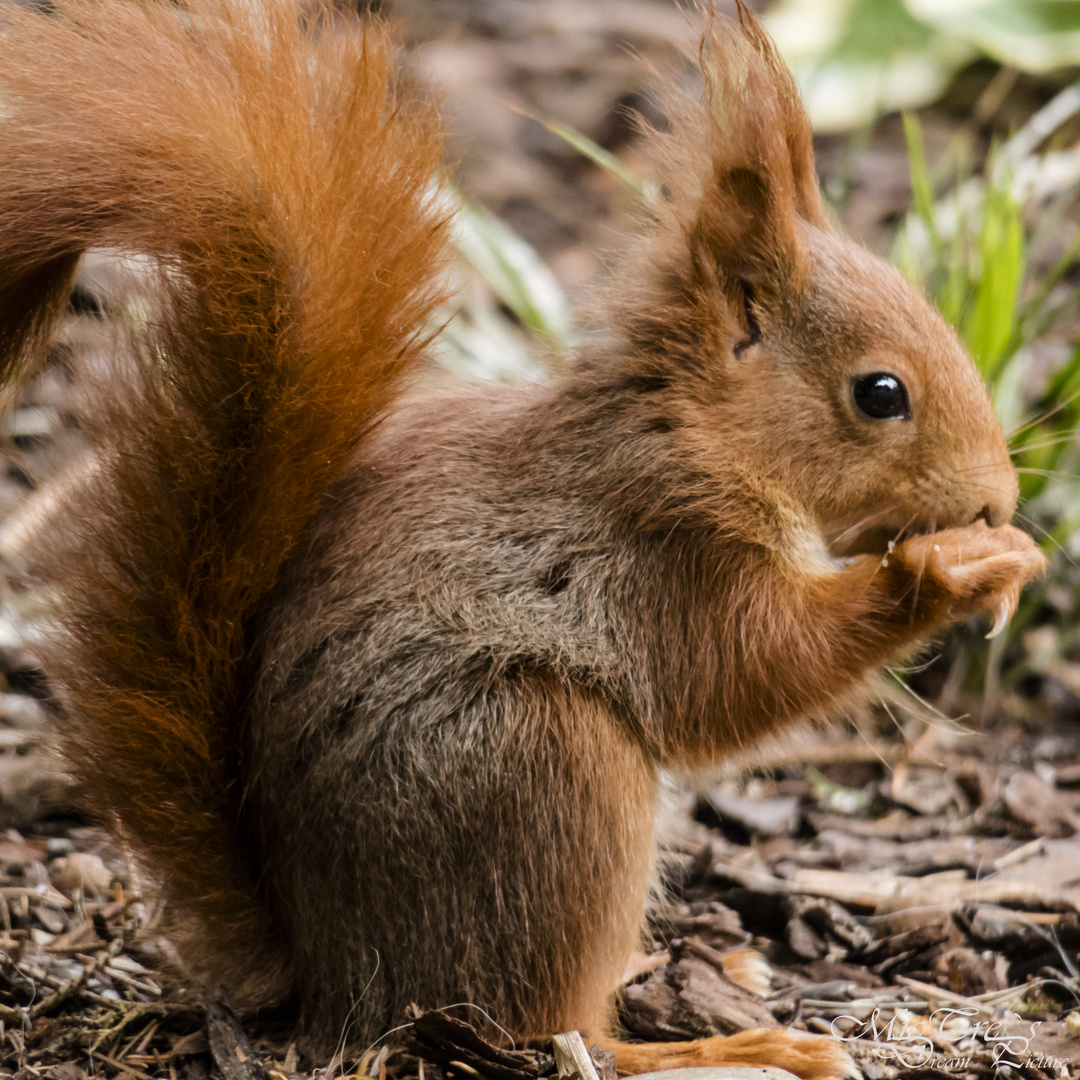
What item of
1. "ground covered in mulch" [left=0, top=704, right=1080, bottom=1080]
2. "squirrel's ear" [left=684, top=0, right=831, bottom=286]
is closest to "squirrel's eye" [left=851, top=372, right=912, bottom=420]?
"squirrel's ear" [left=684, top=0, right=831, bottom=286]

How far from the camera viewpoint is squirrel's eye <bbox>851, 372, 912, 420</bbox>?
2.29 m

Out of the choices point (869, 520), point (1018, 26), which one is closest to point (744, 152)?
point (869, 520)

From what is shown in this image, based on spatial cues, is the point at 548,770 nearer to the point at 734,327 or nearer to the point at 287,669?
the point at 287,669

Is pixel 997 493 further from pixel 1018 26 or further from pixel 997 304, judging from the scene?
pixel 1018 26

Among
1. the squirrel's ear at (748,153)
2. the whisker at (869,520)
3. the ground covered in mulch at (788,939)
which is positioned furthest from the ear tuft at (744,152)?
the ground covered in mulch at (788,939)

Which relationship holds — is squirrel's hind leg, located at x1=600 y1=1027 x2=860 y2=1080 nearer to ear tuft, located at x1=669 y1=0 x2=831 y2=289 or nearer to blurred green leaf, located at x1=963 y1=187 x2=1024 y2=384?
ear tuft, located at x1=669 y1=0 x2=831 y2=289

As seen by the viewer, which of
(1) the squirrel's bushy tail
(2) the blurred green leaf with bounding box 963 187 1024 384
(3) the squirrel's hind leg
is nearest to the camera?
(1) the squirrel's bushy tail

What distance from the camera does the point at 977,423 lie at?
2.30m

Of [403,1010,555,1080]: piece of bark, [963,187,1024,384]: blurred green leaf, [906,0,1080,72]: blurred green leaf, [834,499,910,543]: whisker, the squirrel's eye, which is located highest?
[906,0,1080,72]: blurred green leaf

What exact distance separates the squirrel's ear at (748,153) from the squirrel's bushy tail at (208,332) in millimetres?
520

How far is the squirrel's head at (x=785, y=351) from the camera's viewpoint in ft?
7.48

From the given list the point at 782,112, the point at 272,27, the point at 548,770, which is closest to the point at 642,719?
the point at 548,770

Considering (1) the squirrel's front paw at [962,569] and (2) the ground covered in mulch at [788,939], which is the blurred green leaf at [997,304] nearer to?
(2) the ground covered in mulch at [788,939]

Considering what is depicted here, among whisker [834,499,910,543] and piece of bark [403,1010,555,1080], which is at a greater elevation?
whisker [834,499,910,543]
